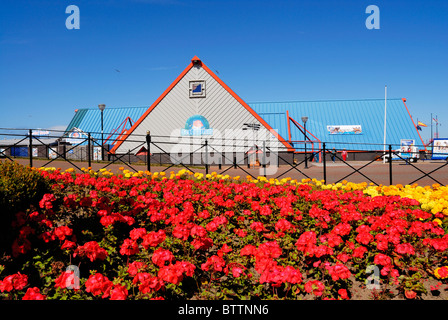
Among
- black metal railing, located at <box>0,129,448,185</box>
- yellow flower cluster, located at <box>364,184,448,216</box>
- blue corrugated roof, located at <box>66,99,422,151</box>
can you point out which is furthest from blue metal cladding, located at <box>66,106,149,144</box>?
yellow flower cluster, located at <box>364,184,448,216</box>

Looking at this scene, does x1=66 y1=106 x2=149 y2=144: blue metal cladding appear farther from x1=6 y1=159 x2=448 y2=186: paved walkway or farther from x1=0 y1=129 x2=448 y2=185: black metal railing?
x1=6 y1=159 x2=448 y2=186: paved walkway

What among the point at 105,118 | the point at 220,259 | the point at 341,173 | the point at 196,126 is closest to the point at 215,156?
the point at 196,126

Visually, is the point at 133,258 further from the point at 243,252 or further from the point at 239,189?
the point at 239,189

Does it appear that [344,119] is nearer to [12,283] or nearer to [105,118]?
[105,118]

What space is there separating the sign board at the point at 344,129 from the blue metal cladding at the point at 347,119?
0.40 m

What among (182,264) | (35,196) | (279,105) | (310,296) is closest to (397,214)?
(310,296)

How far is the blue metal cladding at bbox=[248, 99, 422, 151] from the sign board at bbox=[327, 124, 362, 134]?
40 centimetres

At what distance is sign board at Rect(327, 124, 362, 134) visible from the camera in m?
36.7

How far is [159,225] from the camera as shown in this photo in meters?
5.75

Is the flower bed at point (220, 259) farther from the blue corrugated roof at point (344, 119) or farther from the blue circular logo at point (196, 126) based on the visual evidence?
the blue corrugated roof at point (344, 119)

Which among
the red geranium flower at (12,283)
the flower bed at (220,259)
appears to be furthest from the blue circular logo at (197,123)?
the red geranium flower at (12,283)

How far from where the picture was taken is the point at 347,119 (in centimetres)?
3775

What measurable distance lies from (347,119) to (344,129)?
159 cm
